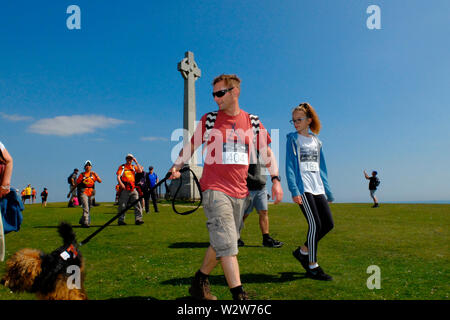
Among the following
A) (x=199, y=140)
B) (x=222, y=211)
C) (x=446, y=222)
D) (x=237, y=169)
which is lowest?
(x=446, y=222)

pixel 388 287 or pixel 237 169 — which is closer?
pixel 237 169

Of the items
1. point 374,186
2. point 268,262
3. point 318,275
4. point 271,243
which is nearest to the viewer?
point 318,275

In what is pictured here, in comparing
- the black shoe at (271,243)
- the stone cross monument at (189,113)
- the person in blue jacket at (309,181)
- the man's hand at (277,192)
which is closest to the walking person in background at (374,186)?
the stone cross monument at (189,113)

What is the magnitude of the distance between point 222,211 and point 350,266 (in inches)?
124

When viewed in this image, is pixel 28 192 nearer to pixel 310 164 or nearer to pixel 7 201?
pixel 7 201

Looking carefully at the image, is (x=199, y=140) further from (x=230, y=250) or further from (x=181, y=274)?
(x=181, y=274)

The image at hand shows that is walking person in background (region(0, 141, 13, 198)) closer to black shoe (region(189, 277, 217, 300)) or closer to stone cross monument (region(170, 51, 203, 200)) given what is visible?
black shoe (region(189, 277, 217, 300))

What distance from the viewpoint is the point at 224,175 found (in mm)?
3434

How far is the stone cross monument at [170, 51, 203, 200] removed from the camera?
20797mm

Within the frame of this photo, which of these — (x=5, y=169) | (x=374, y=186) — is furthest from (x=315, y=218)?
(x=374, y=186)

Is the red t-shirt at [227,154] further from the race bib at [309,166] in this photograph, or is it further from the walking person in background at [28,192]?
the walking person in background at [28,192]

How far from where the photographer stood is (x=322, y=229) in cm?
462

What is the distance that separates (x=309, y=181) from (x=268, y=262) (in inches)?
69.3
